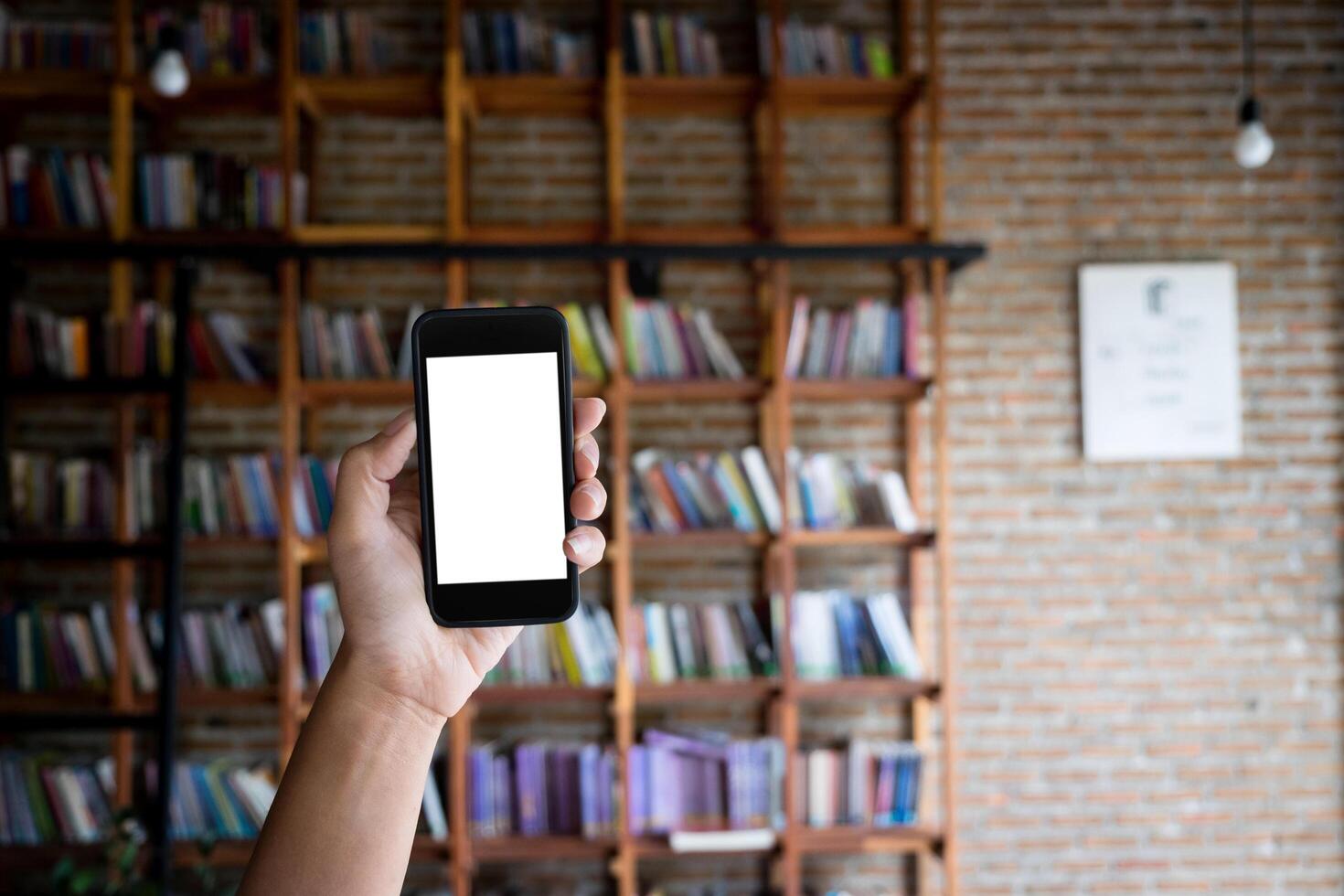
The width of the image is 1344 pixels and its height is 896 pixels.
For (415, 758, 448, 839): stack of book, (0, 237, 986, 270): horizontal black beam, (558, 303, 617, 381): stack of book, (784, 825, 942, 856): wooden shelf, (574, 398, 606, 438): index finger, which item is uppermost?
(0, 237, 986, 270): horizontal black beam

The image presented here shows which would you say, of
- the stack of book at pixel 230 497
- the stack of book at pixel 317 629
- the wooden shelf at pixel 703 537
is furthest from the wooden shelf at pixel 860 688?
the stack of book at pixel 230 497

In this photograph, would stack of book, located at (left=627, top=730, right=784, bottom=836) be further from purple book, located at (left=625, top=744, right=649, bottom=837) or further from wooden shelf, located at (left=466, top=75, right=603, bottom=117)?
wooden shelf, located at (left=466, top=75, right=603, bottom=117)

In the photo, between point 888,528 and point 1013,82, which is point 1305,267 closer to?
point 1013,82

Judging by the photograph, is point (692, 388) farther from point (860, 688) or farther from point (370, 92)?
point (370, 92)

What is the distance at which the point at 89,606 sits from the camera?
10.8 feet

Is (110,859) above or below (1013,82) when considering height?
below

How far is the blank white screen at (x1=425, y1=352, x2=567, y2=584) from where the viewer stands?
895 mm

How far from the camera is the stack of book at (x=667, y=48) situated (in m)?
3.29

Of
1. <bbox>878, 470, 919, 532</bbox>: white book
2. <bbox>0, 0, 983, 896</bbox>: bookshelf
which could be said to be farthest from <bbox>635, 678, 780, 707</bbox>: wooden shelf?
<bbox>878, 470, 919, 532</bbox>: white book

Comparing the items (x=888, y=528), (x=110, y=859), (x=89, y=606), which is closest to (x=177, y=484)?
(x=89, y=606)

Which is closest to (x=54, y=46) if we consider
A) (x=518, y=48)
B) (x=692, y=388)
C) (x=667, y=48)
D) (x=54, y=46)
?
(x=54, y=46)

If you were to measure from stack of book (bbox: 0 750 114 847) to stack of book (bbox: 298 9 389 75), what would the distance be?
7.45 ft

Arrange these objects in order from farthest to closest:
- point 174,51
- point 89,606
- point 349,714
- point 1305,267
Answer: point 1305,267
point 89,606
point 174,51
point 349,714

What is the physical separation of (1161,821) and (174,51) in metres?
3.89
